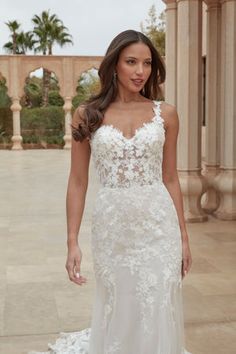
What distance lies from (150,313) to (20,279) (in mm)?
3049

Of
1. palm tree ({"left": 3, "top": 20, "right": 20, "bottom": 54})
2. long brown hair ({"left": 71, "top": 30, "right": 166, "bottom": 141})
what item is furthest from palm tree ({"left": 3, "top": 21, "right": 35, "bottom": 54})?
long brown hair ({"left": 71, "top": 30, "right": 166, "bottom": 141})

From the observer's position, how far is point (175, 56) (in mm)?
8844

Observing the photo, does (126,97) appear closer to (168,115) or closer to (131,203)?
(168,115)

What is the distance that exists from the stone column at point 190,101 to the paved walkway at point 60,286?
428mm

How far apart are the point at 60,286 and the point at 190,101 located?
11.8ft

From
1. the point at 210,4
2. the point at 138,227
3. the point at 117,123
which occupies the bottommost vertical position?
the point at 138,227

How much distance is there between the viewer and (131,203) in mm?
2623

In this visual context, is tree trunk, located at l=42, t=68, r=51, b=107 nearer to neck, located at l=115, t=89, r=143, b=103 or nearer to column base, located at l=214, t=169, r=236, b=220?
column base, located at l=214, t=169, r=236, b=220

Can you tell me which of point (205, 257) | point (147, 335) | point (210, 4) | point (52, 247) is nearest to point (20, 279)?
point (52, 247)

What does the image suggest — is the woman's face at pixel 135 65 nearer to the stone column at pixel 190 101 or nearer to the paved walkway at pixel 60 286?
the paved walkway at pixel 60 286

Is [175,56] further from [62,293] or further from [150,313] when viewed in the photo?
[150,313]

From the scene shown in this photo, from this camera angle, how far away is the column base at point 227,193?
8.18 metres

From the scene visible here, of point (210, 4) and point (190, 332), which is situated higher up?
point (210, 4)

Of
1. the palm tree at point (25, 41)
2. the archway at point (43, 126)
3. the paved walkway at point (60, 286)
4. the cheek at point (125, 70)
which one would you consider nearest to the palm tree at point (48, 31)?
the palm tree at point (25, 41)
